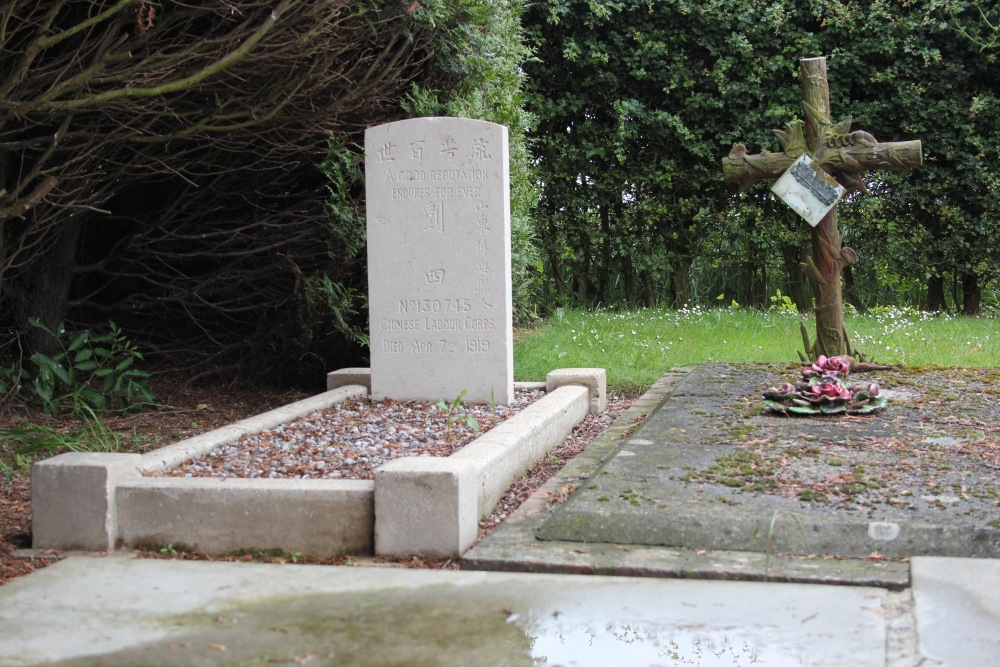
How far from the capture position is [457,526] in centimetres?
377

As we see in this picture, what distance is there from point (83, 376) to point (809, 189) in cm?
529

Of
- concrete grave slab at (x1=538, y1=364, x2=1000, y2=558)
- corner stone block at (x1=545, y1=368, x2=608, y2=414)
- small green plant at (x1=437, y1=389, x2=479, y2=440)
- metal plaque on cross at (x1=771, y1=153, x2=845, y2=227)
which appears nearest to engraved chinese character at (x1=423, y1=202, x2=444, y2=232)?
small green plant at (x1=437, y1=389, x2=479, y2=440)

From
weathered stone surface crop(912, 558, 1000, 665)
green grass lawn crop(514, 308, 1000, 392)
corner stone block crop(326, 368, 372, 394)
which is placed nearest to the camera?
weathered stone surface crop(912, 558, 1000, 665)

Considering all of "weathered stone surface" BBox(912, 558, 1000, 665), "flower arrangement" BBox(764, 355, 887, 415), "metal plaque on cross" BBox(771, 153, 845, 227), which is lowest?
"weathered stone surface" BBox(912, 558, 1000, 665)

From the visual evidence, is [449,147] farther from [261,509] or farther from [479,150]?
[261,509]

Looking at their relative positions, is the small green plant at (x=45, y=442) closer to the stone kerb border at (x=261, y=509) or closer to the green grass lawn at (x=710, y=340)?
the stone kerb border at (x=261, y=509)

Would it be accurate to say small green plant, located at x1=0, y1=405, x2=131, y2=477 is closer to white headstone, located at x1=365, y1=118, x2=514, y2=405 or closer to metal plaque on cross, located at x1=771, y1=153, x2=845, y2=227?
white headstone, located at x1=365, y1=118, x2=514, y2=405

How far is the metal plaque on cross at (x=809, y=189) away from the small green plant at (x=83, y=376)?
4.56 metres

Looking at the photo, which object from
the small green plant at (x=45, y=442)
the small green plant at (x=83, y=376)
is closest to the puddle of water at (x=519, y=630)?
the small green plant at (x=45, y=442)

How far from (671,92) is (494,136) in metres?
6.61

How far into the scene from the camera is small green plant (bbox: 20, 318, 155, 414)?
6670 mm

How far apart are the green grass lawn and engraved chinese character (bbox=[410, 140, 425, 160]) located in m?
2.43

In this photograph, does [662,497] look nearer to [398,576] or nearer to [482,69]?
[398,576]

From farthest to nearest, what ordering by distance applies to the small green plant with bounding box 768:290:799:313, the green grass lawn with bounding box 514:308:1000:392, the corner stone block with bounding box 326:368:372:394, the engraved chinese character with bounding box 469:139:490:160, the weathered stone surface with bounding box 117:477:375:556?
1. the small green plant with bounding box 768:290:799:313
2. the green grass lawn with bounding box 514:308:1000:392
3. the corner stone block with bounding box 326:368:372:394
4. the engraved chinese character with bounding box 469:139:490:160
5. the weathered stone surface with bounding box 117:477:375:556
